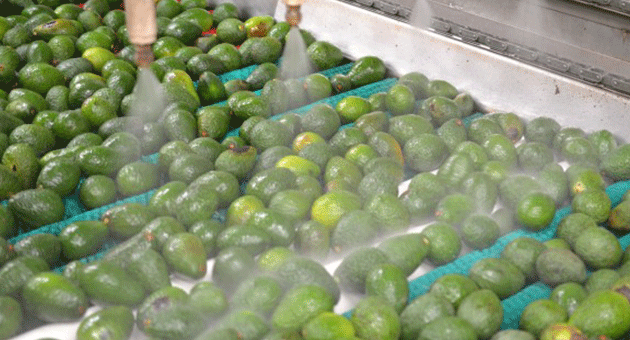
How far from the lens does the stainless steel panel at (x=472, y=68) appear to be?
351 cm

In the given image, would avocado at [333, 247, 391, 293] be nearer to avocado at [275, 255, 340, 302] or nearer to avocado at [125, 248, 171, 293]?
avocado at [275, 255, 340, 302]

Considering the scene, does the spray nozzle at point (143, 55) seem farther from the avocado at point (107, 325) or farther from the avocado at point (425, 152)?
the avocado at point (425, 152)

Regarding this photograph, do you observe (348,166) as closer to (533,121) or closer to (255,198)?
(255,198)

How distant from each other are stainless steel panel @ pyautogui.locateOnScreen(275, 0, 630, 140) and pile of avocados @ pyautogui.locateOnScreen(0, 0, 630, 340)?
14 cm

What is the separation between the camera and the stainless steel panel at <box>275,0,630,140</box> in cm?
351

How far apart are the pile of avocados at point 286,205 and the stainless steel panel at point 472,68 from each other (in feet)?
0.46

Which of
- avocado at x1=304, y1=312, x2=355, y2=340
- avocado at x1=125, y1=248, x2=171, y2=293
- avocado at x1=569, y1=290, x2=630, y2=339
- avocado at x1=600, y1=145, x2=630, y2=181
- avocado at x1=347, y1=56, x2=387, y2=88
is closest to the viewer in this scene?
avocado at x1=304, y1=312, x2=355, y2=340

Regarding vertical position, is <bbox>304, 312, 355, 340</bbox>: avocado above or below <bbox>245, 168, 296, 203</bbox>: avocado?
above

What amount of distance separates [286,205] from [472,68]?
1691 mm

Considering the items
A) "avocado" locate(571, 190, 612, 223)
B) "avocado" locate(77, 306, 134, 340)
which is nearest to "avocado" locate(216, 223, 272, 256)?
"avocado" locate(77, 306, 134, 340)

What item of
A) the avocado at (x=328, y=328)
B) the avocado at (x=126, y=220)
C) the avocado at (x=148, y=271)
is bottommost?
the avocado at (x=126, y=220)

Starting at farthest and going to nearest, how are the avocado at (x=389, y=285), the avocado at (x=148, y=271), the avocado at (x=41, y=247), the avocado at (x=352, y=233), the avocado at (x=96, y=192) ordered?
the avocado at (x=96, y=192) < the avocado at (x=352, y=233) < the avocado at (x=41, y=247) < the avocado at (x=148, y=271) < the avocado at (x=389, y=285)

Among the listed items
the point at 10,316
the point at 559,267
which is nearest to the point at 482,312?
the point at 559,267

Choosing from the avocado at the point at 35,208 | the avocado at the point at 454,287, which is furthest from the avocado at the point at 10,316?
the avocado at the point at 454,287
